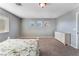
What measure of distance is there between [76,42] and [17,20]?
2.39 m

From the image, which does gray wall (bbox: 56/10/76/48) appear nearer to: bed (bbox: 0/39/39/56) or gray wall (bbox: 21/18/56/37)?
gray wall (bbox: 21/18/56/37)

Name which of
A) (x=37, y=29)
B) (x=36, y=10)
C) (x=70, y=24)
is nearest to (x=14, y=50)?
(x=37, y=29)

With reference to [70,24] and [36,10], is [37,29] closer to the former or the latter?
[36,10]

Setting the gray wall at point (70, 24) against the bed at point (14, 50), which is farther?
the gray wall at point (70, 24)

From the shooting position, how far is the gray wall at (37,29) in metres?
2.53

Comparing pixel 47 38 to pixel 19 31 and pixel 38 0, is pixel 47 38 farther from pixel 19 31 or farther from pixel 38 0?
pixel 38 0

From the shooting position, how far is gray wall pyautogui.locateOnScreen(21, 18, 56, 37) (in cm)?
253

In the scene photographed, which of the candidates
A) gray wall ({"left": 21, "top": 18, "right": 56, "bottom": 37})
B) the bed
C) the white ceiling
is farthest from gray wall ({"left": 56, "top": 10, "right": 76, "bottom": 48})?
the bed

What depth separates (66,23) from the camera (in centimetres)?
422

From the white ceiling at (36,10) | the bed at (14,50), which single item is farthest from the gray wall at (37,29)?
the bed at (14,50)

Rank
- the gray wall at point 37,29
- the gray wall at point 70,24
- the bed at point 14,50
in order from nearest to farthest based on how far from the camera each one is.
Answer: the bed at point 14,50 < the gray wall at point 37,29 < the gray wall at point 70,24

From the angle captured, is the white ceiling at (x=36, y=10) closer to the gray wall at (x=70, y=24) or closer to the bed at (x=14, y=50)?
the gray wall at (x=70, y=24)

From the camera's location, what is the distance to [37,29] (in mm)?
2580

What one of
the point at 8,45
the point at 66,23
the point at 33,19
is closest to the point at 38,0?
the point at 8,45
